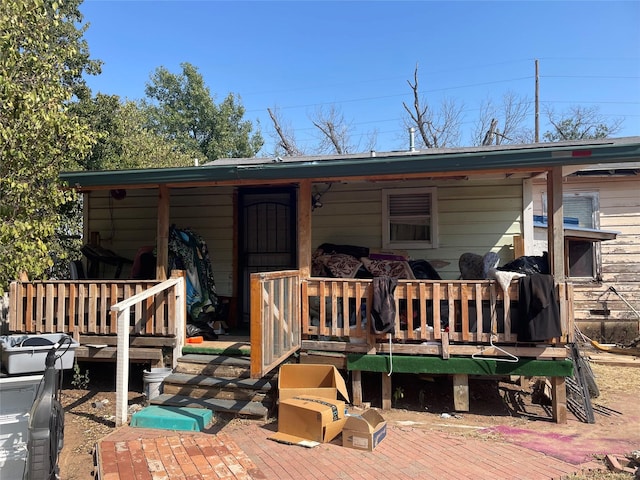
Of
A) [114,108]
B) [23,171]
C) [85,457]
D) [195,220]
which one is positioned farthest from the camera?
[114,108]

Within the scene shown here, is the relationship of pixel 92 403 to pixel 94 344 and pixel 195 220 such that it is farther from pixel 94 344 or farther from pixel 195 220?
pixel 195 220

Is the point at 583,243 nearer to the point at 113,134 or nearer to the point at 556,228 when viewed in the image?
the point at 556,228

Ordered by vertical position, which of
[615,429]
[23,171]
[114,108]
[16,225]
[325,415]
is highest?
[114,108]

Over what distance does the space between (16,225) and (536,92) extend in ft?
74.1

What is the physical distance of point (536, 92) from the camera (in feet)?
70.8

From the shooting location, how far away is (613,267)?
981cm

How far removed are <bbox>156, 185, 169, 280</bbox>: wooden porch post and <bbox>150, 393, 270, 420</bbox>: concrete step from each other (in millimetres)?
1677

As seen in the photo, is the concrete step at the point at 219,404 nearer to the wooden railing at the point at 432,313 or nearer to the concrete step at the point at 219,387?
the concrete step at the point at 219,387

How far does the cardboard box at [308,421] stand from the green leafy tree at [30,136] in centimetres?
311

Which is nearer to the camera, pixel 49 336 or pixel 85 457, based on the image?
pixel 85 457

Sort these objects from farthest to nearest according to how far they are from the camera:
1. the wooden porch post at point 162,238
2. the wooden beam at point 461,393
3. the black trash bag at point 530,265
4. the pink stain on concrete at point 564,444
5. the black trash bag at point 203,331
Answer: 1. the black trash bag at point 203,331
2. the wooden porch post at point 162,238
3. the black trash bag at point 530,265
4. the wooden beam at point 461,393
5. the pink stain on concrete at point 564,444

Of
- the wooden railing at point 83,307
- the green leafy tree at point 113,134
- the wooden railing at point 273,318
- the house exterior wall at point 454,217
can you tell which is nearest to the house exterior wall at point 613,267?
the house exterior wall at point 454,217

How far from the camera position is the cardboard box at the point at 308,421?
429 centimetres

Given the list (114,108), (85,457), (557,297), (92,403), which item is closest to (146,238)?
(92,403)
